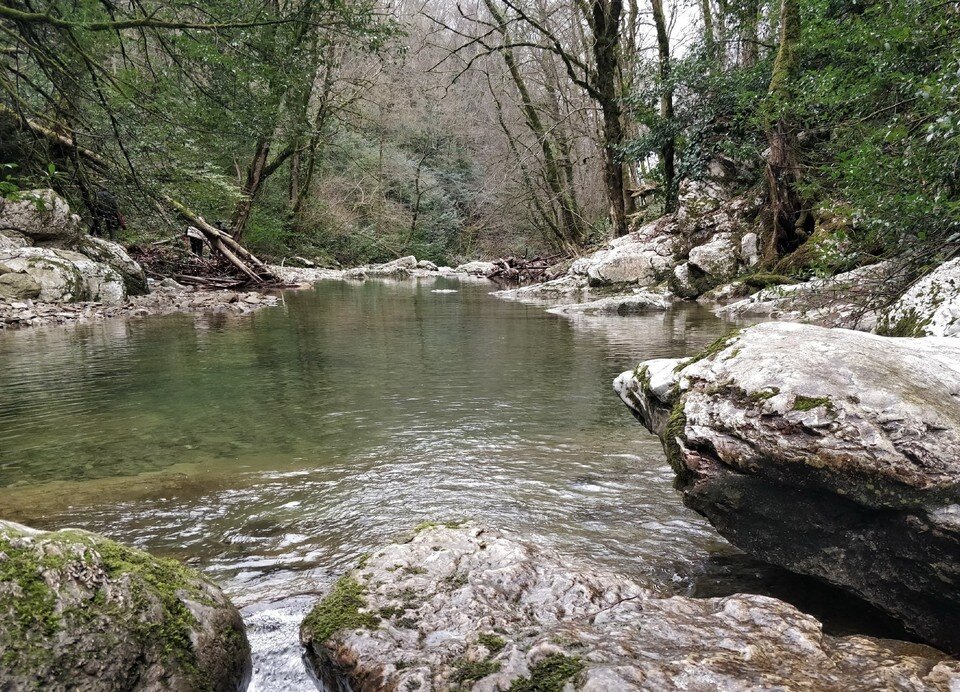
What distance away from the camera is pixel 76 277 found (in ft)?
39.5

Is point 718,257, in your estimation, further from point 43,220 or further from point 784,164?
point 43,220

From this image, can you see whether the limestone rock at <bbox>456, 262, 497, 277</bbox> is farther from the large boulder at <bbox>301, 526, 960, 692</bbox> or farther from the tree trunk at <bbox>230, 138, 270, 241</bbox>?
the large boulder at <bbox>301, 526, 960, 692</bbox>

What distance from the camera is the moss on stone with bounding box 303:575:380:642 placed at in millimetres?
1855

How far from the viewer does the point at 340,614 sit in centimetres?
191

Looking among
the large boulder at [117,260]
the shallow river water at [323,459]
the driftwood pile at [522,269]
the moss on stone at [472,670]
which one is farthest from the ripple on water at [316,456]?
the driftwood pile at [522,269]

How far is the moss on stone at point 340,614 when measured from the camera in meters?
1.86

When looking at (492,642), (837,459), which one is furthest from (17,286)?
(837,459)

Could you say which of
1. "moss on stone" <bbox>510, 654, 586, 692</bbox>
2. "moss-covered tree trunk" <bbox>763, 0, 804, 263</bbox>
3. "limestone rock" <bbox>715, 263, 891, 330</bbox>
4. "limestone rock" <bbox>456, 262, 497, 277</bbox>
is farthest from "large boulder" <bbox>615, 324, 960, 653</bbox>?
"limestone rock" <bbox>456, 262, 497, 277</bbox>

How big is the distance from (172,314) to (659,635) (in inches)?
520

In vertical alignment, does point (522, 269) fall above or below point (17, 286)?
above

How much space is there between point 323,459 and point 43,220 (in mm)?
11981

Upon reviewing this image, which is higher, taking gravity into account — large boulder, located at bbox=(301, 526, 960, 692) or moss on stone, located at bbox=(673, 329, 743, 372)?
moss on stone, located at bbox=(673, 329, 743, 372)

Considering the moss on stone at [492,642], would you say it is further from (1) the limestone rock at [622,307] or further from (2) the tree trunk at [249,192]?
(2) the tree trunk at [249,192]

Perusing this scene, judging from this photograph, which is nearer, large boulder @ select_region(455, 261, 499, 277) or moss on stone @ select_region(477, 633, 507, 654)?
moss on stone @ select_region(477, 633, 507, 654)
